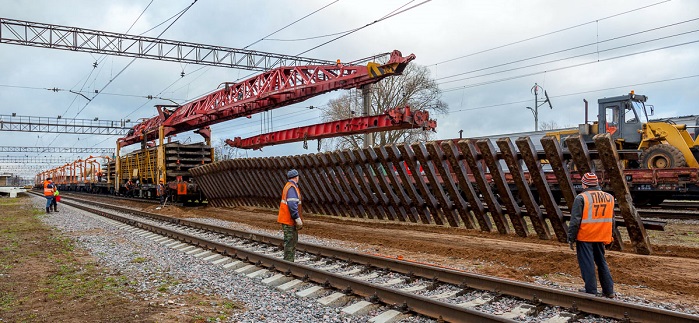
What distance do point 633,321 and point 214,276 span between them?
5516 millimetres

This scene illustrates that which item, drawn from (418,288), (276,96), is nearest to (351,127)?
(276,96)

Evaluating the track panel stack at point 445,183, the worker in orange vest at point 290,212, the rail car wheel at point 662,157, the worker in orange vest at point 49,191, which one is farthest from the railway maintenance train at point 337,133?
the worker in orange vest at point 290,212

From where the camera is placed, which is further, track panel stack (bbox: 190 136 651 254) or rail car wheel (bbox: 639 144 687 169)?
rail car wheel (bbox: 639 144 687 169)

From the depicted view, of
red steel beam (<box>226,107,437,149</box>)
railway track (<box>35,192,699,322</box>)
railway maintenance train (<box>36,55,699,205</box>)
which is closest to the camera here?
railway track (<box>35,192,699,322</box>)

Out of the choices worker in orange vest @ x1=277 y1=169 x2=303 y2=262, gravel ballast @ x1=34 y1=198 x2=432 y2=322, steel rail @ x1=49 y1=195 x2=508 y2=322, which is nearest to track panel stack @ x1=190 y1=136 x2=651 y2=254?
worker in orange vest @ x1=277 y1=169 x2=303 y2=262

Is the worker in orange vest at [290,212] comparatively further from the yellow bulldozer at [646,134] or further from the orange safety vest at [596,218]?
the yellow bulldozer at [646,134]

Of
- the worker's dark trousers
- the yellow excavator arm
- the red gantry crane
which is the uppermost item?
the red gantry crane

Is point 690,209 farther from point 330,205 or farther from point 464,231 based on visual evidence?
point 330,205

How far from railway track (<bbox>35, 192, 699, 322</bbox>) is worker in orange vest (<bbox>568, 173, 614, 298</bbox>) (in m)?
0.58

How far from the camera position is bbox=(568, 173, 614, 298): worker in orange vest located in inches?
224

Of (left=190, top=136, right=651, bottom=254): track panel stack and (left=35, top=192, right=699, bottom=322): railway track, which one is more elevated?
(left=190, top=136, right=651, bottom=254): track panel stack

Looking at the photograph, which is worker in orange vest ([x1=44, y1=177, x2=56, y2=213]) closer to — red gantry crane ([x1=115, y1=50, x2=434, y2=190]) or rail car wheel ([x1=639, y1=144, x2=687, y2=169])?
red gantry crane ([x1=115, y1=50, x2=434, y2=190])

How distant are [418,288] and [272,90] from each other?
13.1 m

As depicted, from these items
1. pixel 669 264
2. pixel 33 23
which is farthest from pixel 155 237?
pixel 33 23
